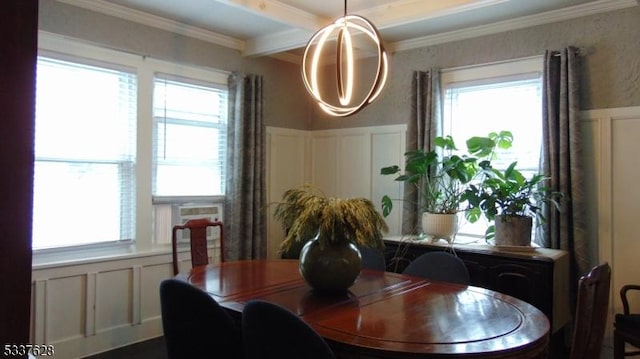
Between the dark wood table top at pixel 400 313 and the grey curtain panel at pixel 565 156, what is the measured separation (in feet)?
4.52

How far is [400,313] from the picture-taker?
205 centimetres

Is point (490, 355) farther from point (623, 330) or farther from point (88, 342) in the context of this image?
point (88, 342)

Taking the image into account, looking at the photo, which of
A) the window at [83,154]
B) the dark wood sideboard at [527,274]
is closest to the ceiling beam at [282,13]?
the window at [83,154]

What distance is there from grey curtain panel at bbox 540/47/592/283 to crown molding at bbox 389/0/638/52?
0.29 meters

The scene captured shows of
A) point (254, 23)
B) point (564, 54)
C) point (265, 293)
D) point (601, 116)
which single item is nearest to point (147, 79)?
point (254, 23)

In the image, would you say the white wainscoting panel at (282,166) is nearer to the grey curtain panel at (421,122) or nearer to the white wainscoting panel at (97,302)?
the white wainscoting panel at (97,302)

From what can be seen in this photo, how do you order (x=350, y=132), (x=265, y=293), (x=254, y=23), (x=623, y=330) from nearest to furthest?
(x=265, y=293)
(x=623, y=330)
(x=254, y=23)
(x=350, y=132)

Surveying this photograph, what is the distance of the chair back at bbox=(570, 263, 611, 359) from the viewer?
5.52 ft

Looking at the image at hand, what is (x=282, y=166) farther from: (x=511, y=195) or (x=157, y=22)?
(x=511, y=195)

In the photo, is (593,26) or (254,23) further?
(254,23)

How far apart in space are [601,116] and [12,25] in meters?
3.77

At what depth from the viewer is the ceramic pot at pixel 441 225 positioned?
3711mm

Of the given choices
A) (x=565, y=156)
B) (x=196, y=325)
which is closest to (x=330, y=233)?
(x=196, y=325)

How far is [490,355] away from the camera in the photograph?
1603 millimetres
